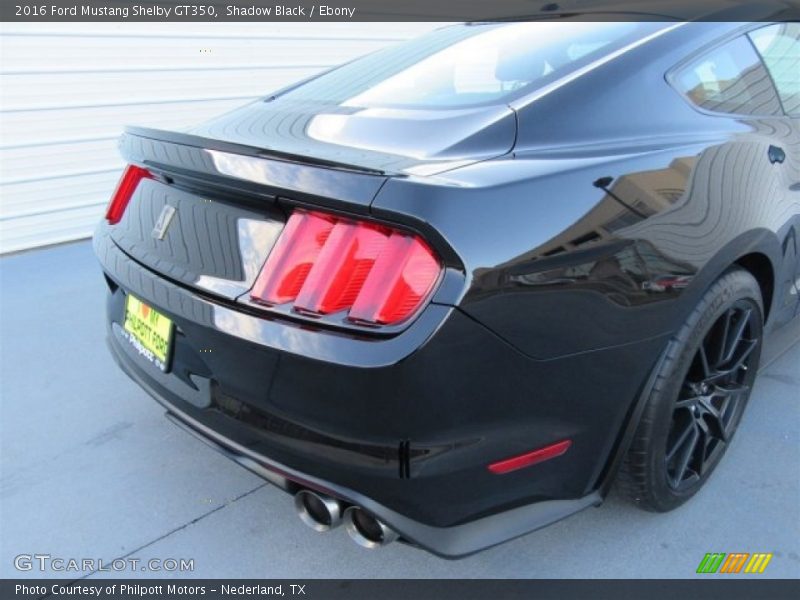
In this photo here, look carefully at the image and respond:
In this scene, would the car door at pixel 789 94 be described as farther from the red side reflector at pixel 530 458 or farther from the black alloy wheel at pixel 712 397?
the red side reflector at pixel 530 458

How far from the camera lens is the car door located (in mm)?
2305

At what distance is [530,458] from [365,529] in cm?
45

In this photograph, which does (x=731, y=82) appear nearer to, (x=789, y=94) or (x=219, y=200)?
(x=789, y=94)

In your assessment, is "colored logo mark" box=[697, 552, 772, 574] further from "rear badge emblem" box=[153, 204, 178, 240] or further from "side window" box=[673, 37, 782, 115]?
"rear badge emblem" box=[153, 204, 178, 240]

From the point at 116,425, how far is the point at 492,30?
2179 mm

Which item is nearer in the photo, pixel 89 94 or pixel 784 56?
pixel 784 56

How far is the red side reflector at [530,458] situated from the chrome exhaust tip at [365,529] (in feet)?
1.03

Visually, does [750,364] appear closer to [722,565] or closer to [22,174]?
[722,565]

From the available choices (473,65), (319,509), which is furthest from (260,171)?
(473,65)

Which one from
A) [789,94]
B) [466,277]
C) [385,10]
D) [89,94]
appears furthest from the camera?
[385,10]

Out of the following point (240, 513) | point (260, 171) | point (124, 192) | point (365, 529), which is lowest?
point (240, 513)

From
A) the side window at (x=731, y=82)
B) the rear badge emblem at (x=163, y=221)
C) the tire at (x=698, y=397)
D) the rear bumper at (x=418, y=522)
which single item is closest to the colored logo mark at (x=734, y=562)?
the tire at (x=698, y=397)

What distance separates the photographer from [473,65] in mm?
2273

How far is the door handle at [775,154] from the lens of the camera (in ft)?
7.12
